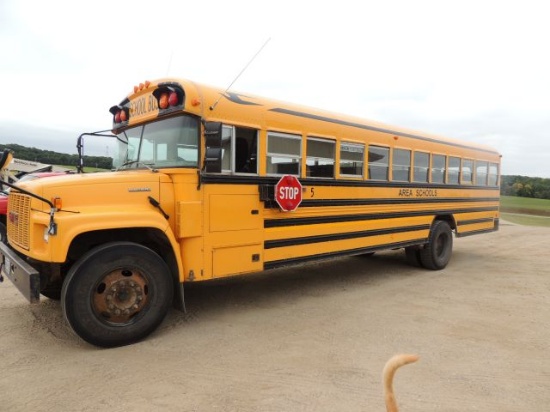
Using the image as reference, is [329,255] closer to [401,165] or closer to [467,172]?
[401,165]

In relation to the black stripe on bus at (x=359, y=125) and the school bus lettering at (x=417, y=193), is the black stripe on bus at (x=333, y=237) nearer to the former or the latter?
the school bus lettering at (x=417, y=193)

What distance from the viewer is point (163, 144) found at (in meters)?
4.28

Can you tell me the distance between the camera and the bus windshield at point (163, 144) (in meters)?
4.05

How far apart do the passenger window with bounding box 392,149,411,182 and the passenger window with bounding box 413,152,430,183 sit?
0.22m

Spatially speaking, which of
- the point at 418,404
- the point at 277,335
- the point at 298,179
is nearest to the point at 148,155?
the point at 298,179

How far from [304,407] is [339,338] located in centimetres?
134

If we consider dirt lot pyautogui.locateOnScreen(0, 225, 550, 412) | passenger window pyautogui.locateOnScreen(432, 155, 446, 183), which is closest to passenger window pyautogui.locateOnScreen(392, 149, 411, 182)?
passenger window pyautogui.locateOnScreen(432, 155, 446, 183)

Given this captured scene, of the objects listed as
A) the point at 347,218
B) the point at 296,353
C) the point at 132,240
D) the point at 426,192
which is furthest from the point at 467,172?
the point at 132,240

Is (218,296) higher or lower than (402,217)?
lower

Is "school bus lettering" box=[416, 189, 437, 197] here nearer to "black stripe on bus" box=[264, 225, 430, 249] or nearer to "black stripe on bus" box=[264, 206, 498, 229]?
"black stripe on bus" box=[264, 206, 498, 229]

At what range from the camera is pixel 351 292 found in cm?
577

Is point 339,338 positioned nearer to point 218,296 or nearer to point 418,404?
point 418,404

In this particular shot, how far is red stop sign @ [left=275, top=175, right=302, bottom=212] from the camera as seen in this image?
185 inches

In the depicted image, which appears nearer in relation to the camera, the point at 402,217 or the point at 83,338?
the point at 83,338
